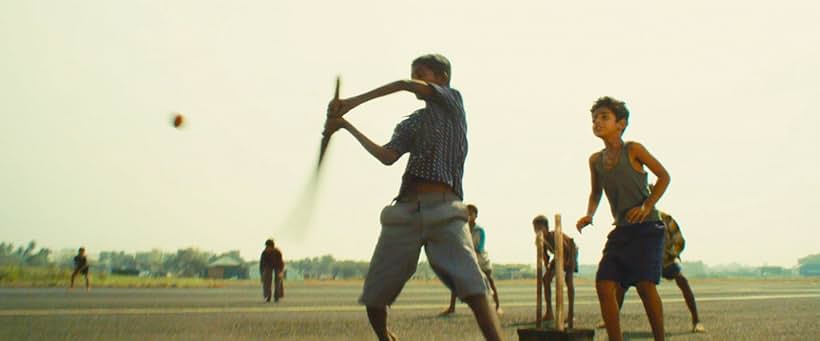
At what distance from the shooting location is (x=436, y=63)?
14.5ft

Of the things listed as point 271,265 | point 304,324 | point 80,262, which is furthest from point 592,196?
point 80,262

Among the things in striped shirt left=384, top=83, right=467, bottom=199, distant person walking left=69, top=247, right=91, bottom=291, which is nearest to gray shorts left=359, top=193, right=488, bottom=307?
striped shirt left=384, top=83, right=467, bottom=199

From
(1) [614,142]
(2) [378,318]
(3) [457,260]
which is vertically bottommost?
(2) [378,318]

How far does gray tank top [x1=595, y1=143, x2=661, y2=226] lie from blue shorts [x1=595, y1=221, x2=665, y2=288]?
7 centimetres

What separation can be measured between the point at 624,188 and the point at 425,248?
1978mm

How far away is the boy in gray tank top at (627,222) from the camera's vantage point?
562 centimetres

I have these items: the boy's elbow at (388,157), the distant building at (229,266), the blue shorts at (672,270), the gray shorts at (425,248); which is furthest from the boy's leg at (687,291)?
the distant building at (229,266)

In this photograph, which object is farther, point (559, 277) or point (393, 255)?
A: point (559, 277)

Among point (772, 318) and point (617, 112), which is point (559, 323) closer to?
point (617, 112)

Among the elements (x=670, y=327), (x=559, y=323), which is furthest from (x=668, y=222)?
(x=559, y=323)

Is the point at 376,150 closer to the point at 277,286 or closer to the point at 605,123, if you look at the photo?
the point at 605,123

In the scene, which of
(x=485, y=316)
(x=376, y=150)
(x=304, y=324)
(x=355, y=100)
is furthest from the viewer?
(x=304, y=324)

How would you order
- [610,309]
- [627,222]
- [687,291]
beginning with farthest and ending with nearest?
[687,291], [627,222], [610,309]

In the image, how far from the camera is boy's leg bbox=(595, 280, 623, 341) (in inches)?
219
